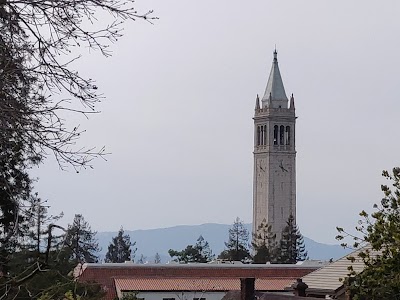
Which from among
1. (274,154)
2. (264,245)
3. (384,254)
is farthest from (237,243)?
(384,254)

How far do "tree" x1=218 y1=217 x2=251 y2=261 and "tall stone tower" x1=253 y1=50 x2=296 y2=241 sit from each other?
27529mm

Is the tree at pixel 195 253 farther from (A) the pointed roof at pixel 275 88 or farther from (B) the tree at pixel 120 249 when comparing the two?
(A) the pointed roof at pixel 275 88

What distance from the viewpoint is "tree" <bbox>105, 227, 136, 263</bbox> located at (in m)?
91.2

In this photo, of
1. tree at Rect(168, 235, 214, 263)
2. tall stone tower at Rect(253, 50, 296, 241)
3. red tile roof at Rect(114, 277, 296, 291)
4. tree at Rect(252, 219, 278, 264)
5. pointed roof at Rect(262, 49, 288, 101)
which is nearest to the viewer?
red tile roof at Rect(114, 277, 296, 291)

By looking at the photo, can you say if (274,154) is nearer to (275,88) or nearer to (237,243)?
(275,88)

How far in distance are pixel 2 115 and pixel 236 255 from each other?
7740 centimetres

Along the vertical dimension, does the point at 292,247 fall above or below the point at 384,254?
above

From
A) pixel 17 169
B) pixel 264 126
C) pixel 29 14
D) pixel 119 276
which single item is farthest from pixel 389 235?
pixel 264 126

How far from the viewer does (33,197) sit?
22.7 feet

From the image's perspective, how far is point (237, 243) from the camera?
282 feet

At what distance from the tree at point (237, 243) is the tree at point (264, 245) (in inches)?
47.7

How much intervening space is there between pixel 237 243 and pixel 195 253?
6853 mm

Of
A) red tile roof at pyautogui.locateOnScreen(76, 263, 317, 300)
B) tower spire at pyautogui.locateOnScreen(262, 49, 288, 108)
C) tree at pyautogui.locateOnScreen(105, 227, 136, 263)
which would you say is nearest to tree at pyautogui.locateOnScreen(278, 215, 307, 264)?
tree at pyautogui.locateOnScreen(105, 227, 136, 263)

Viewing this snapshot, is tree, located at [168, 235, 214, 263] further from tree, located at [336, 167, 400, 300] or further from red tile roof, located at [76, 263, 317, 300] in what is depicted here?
tree, located at [336, 167, 400, 300]
